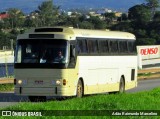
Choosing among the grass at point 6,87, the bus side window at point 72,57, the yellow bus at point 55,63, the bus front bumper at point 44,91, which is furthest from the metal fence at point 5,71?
the bus side window at point 72,57

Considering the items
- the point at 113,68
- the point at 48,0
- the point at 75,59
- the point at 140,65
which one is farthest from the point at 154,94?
the point at 48,0

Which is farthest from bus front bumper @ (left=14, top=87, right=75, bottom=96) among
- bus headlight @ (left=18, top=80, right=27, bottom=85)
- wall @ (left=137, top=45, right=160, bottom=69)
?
wall @ (left=137, top=45, right=160, bottom=69)

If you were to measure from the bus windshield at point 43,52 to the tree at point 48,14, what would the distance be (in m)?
76.3

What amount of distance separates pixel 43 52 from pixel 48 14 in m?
89.0

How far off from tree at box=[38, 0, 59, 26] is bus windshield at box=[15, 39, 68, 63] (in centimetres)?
7627

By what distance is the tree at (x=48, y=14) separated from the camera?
336ft

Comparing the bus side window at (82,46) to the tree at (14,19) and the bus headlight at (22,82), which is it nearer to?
the bus headlight at (22,82)

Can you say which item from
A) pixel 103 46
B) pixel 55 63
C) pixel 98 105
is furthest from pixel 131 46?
pixel 98 105

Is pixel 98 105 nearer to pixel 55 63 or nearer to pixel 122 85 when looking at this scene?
pixel 55 63

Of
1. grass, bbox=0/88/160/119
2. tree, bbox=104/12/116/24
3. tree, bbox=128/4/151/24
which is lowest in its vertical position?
tree, bbox=104/12/116/24

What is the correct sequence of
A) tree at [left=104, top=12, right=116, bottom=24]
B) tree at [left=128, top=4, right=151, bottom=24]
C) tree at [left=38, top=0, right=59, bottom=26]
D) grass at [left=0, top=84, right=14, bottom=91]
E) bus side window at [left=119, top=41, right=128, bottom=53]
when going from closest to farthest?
bus side window at [left=119, top=41, right=128, bottom=53]
grass at [left=0, top=84, right=14, bottom=91]
tree at [left=128, top=4, right=151, bottom=24]
tree at [left=38, top=0, right=59, bottom=26]
tree at [left=104, top=12, right=116, bottom=24]

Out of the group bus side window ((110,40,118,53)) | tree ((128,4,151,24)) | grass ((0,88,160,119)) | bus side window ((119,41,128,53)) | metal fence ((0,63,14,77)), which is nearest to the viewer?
grass ((0,88,160,119))

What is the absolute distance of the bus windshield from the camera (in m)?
22.3

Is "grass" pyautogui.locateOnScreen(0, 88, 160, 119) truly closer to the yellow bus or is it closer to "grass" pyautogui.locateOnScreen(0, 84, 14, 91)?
the yellow bus
